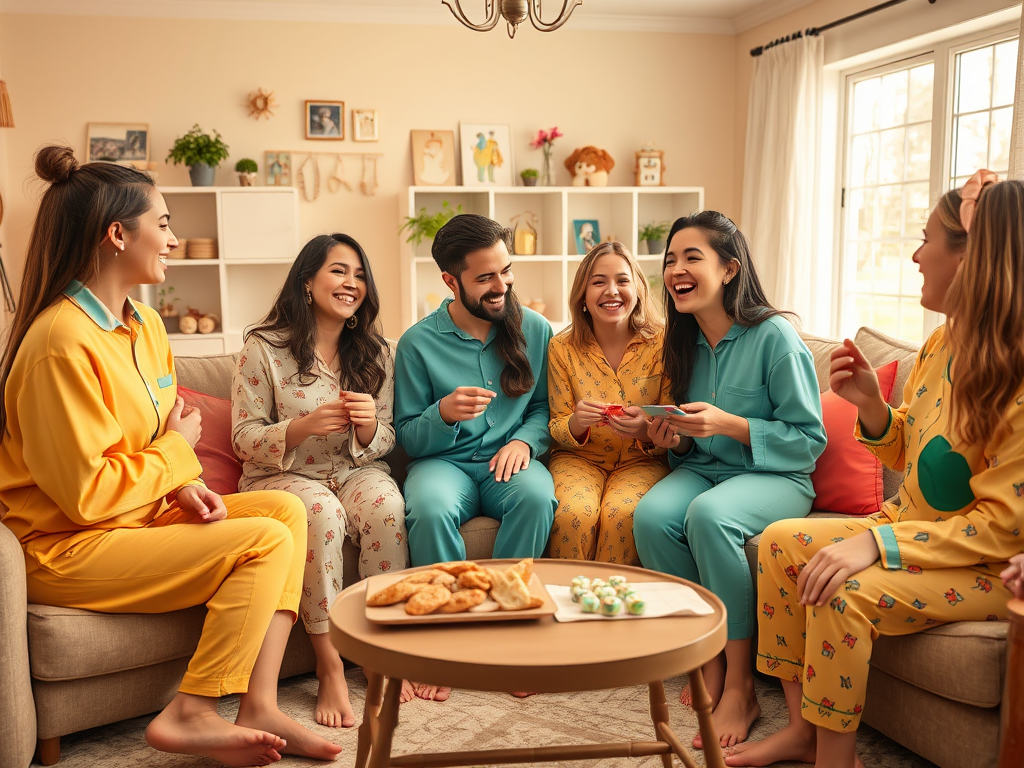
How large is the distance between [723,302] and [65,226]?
1.69m

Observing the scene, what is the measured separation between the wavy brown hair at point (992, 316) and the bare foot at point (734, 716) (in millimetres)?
811

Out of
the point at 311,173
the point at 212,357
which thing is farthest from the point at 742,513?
the point at 311,173

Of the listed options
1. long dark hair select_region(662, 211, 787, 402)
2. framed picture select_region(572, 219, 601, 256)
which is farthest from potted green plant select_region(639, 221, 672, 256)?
long dark hair select_region(662, 211, 787, 402)

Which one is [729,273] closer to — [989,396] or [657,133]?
[989,396]

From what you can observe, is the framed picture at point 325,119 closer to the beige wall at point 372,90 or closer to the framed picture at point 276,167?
the beige wall at point 372,90

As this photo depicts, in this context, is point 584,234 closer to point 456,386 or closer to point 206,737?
point 456,386

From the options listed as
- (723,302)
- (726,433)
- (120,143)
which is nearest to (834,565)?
(726,433)

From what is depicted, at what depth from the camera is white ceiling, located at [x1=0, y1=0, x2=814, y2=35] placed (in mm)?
5219

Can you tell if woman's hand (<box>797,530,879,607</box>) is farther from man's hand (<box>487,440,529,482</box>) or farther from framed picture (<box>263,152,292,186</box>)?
framed picture (<box>263,152,292,186</box>)

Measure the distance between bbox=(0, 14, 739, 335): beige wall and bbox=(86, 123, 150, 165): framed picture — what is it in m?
0.06

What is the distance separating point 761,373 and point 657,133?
13.1 feet

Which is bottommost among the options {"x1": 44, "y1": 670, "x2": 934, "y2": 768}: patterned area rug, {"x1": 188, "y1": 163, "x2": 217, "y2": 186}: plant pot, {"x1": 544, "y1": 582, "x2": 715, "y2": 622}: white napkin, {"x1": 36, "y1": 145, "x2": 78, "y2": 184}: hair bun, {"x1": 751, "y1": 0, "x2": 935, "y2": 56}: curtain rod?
{"x1": 44, "y1": 670, "x2": 934, "y2": 768}: patterned area rug

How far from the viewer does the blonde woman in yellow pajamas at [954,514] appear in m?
1.66

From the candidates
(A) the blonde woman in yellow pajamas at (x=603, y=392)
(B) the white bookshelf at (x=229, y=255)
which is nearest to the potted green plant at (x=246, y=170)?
(B) the white bookshelf at (x=229, y=255)
